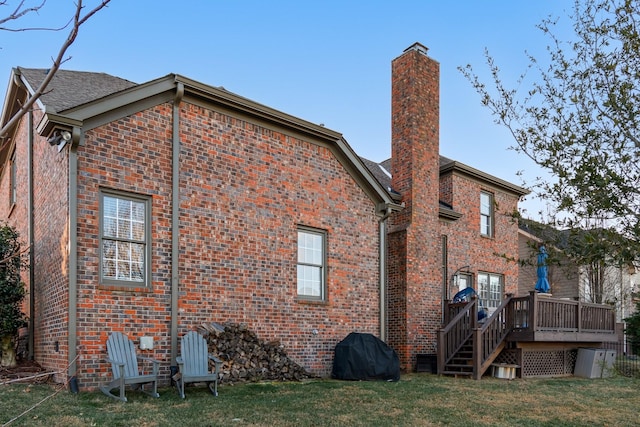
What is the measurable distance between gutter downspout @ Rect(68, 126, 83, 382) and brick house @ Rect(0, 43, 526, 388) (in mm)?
23

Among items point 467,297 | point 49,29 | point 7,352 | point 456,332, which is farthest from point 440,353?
point 49,29

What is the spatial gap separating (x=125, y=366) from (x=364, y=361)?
5142 mm

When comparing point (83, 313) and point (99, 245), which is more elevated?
point (99, 245)

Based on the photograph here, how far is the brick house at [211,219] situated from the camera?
30.1ft

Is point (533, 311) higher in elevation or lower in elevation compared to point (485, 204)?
lower

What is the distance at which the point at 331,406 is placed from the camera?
27.1ft

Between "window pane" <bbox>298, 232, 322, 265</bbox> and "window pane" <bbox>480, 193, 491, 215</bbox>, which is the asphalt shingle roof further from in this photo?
"window pane" <bbox>480, 193, 491, 215</bbox>

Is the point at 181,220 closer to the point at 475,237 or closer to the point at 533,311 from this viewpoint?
the point at 533,311

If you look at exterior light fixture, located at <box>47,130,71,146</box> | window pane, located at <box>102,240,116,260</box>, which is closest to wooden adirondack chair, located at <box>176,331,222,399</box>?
window pane, located at <box>102,240,116,260</box>

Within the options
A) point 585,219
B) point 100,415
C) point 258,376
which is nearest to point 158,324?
point 258,376

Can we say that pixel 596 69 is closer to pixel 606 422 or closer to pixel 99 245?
pixel 606 422

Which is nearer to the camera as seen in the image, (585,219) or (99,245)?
(585,219)

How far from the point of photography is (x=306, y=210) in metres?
12.5

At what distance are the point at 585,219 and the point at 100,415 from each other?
616 cm
